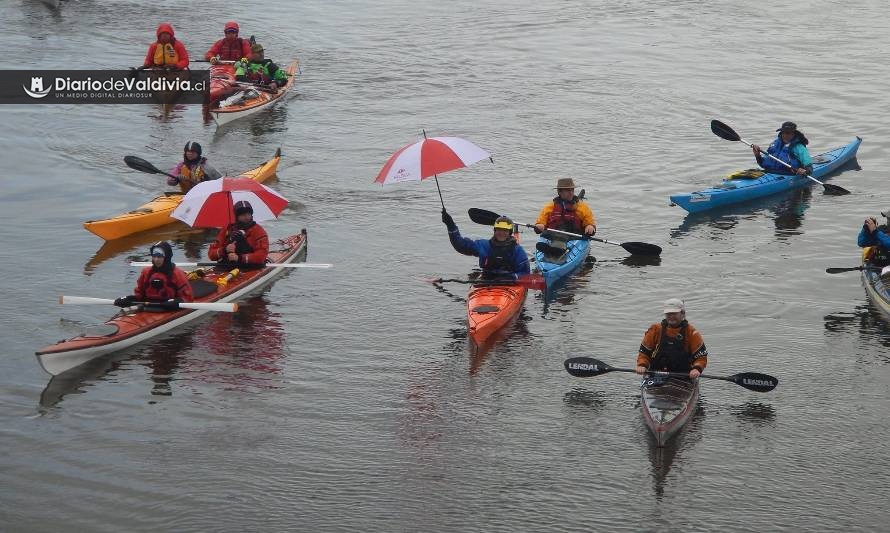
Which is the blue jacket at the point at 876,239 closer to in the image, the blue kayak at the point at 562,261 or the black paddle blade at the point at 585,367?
the blue kayak at the point at 562,261

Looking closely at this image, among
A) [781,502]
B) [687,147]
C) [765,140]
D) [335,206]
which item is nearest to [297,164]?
[335,206]

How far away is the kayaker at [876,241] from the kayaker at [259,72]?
1698cm

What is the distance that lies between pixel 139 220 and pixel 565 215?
773cm

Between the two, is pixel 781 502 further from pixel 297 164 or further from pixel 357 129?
pixel 357 129

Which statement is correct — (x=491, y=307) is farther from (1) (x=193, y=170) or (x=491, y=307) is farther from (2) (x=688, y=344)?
(1) (x=193, y=170)

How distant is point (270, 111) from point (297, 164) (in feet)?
14.6

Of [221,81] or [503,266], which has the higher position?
[221,81]

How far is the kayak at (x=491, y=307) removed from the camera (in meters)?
16.6

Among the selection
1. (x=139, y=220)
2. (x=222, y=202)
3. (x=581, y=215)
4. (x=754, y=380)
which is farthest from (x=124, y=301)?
(x=754, y=380)

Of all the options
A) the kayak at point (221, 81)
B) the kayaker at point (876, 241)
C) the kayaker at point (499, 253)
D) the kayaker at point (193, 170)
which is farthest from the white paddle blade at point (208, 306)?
the kayak at point (221, 81)

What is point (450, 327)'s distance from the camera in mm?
17969

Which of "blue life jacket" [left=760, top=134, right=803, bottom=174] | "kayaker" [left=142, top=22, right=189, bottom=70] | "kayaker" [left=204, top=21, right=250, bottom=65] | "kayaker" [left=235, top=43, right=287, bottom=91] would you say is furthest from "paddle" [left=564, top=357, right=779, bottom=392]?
"kayaker" [left=204, top=21, right=250, bottom=65]

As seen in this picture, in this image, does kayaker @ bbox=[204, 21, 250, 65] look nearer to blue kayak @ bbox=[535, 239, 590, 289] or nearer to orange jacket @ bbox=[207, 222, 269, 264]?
orange jacket @ bbox=[207, 222, 269, 264]

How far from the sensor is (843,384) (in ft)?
52.8
